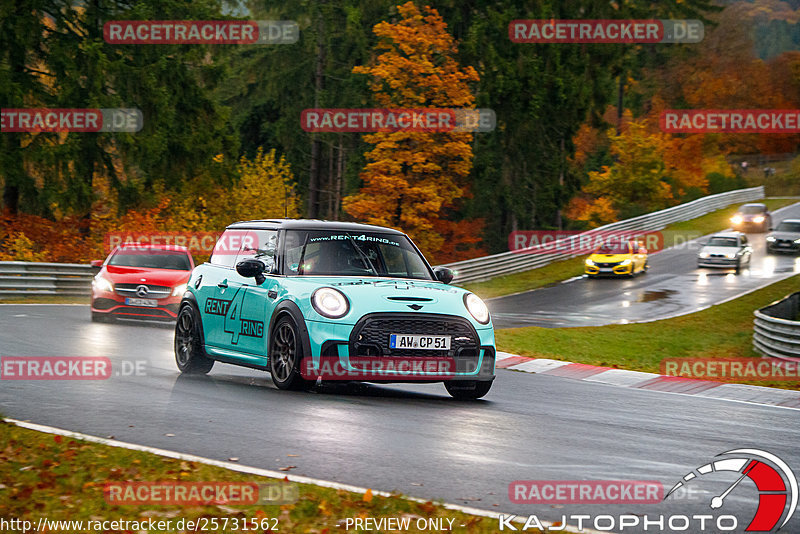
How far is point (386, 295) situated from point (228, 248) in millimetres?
2889

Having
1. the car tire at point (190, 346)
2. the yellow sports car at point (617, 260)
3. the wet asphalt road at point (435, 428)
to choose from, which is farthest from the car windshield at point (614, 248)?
the car tire at point (190, 346)

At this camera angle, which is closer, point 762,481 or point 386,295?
point 762,481

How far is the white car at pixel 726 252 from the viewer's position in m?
41.9

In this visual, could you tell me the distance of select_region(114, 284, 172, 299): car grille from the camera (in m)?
19.5

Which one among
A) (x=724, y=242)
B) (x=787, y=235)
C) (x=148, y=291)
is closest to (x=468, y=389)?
(x=148, y=291)

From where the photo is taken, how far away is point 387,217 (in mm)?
46781

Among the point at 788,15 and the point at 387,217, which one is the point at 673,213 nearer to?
the point at 387,217

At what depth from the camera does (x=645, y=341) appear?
23.6 meters

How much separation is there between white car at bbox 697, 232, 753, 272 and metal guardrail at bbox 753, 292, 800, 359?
19850 millimetres

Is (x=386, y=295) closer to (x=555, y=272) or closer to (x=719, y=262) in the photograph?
(x=555, y=272)

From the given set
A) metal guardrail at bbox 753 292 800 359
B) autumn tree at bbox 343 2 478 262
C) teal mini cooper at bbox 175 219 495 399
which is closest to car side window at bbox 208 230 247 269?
teal mini cooper at bbox 175 219 495 399

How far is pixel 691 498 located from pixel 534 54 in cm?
4938

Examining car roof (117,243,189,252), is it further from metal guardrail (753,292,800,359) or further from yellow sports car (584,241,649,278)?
yellow sports car (584,241,649,278)

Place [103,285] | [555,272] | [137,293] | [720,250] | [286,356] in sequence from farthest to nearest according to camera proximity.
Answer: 1. [555,272]
2. [720,250]
3. [103,285]
4. [137,293]
5. [286,356]
